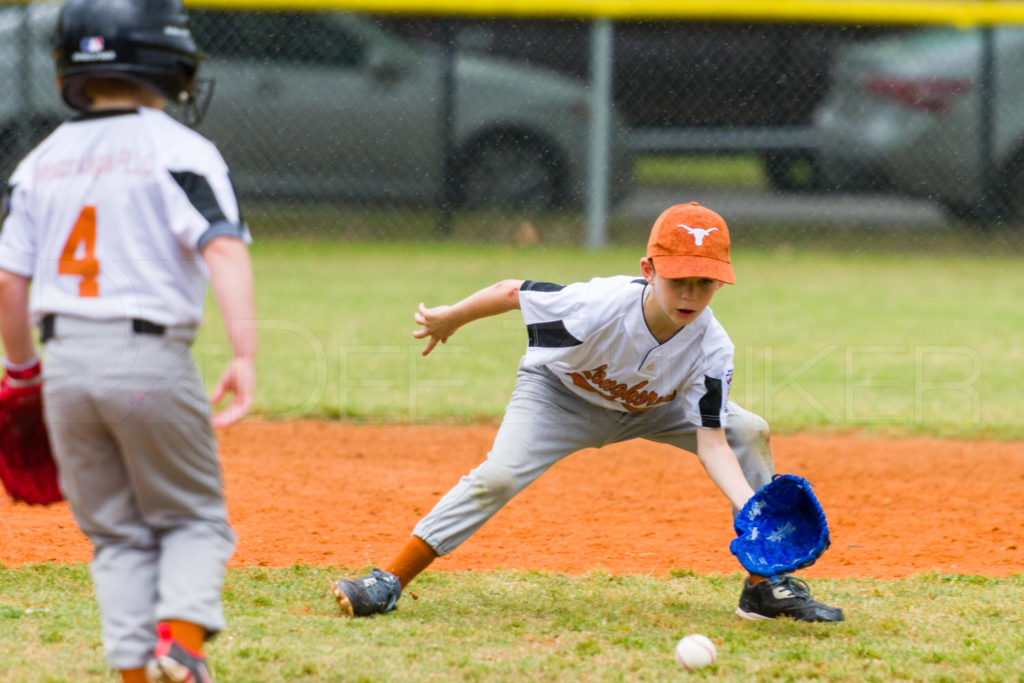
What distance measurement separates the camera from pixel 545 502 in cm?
451

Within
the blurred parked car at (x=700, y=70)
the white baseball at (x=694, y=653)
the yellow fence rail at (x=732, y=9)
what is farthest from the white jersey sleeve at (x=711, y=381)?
the yellow fence rail at (x=732, y=9)

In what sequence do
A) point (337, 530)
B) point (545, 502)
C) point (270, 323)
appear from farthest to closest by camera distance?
1. point (270, 323)
2. point (545, 502)
3. point (337, 530)

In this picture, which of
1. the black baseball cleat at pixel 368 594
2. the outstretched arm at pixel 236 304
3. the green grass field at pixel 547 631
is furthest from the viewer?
the black baseball cleat at pixel 368 594

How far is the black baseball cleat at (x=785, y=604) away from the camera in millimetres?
3158

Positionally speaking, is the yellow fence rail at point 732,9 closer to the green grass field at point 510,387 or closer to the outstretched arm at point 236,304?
the green grass field at point 510,387

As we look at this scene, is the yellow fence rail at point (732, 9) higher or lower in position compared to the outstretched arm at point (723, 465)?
higher

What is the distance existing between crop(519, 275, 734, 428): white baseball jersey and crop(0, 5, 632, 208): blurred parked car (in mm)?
6045

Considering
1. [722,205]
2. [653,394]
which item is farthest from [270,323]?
[653,394]

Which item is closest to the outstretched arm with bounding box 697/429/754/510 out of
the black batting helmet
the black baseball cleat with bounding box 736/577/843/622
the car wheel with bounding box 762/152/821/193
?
the black baseball cleat with bounding box 736/577/843/622

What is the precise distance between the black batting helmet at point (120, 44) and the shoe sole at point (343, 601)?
1.43 meters

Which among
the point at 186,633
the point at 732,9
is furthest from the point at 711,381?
the point at 732,9

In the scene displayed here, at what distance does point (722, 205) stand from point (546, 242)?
60.8 inches

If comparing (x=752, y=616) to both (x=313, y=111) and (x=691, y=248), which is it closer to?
(x=691, y=248)

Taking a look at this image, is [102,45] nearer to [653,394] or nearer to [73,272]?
[73,272]
